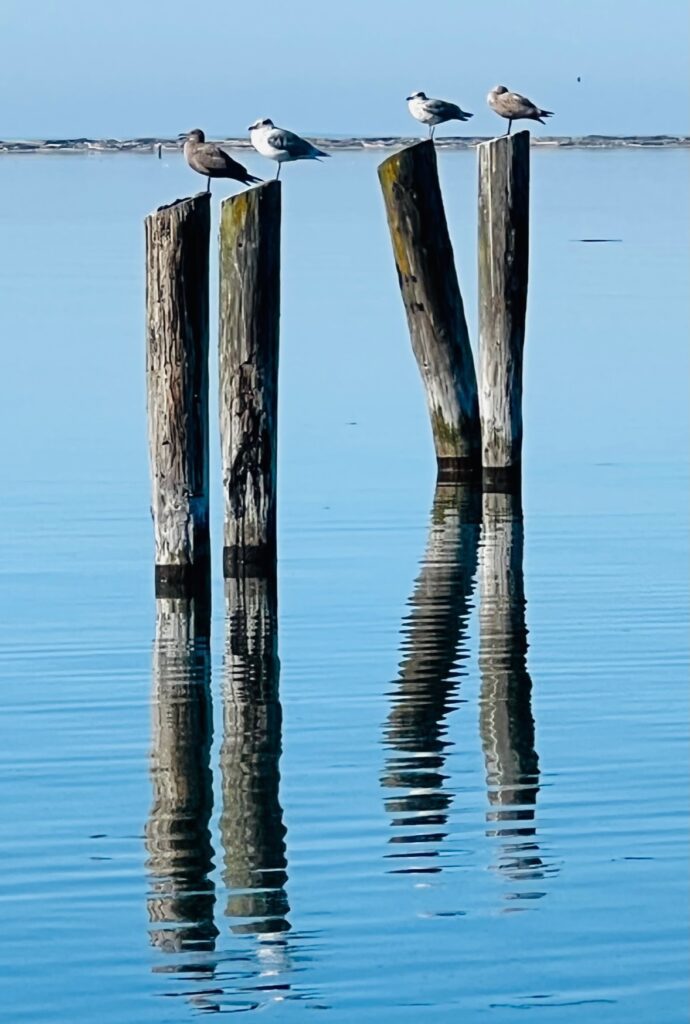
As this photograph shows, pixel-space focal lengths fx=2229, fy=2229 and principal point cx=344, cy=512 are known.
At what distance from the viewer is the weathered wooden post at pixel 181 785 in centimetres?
711

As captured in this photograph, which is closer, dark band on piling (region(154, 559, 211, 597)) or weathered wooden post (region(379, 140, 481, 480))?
dark band on piling (region(154, 559, 211, 597))

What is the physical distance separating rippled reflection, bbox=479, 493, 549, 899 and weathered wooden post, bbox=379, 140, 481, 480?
2.78 feet

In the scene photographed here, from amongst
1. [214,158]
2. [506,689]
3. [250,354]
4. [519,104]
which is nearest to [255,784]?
[506,689]

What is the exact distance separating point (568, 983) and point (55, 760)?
10.0 ft

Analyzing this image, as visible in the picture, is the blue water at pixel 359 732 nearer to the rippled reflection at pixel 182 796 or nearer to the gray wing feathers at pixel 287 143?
the rippled reflection at pixel 182 796

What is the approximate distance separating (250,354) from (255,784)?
3.74 metres

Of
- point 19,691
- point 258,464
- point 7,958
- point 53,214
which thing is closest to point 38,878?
point 7,958

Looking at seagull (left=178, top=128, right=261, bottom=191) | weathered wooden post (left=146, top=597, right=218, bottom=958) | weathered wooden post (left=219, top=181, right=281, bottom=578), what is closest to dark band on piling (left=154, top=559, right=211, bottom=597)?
weathered wooden post (left=146, top=597, right=218, bottom=958)

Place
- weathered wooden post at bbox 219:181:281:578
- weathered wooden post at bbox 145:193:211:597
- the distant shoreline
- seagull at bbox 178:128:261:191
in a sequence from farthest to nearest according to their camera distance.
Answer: the distant shoreline < seagull at bbox 178:128:261:191 < weathered wooden post at bbox 219:181:281:578 < weathered wooden post at bbox 145:193:211:597

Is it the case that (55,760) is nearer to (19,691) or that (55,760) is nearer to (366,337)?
(19,691)

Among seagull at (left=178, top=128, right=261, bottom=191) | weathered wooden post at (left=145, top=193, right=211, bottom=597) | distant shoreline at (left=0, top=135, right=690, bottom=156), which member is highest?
distant shoreline at (left=0, top=135, right=690, bottom=156)

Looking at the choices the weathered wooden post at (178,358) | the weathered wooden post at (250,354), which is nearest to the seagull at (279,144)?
the weathered wooden post at (250,354)

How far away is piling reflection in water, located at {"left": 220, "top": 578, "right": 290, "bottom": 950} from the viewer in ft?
23.7

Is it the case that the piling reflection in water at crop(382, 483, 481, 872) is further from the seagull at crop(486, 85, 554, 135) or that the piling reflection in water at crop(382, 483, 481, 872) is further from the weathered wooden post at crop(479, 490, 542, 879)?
the seagull at crop(486, 85, 554, 135)
